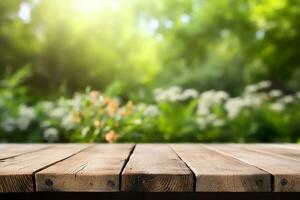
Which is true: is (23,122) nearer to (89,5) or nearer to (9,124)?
(9,124)

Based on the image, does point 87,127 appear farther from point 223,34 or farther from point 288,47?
point 223,34

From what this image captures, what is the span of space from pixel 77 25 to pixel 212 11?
4.41 m

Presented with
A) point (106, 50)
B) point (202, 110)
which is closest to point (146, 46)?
point (106, 50)

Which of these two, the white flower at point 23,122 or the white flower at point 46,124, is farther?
the white flower at point 23,122

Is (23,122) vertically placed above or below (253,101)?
below

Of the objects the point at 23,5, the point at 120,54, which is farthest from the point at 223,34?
the point at 23,5

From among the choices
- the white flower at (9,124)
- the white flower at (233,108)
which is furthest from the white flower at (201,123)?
the white flower at (9,124)

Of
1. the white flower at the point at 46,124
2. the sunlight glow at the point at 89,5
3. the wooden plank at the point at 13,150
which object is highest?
the sunlight glow at the point at 89,5

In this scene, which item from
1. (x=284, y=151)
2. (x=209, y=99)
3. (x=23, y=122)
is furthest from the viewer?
(x=209, y=99)

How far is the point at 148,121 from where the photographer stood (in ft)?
15.7

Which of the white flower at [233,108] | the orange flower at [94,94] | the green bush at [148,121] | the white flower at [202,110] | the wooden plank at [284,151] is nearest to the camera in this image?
the wooden plank at [284,151]

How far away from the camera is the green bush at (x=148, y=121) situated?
4.24 meters
